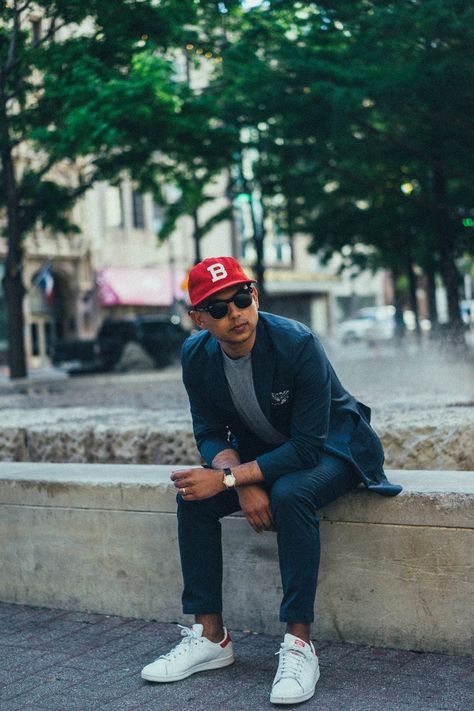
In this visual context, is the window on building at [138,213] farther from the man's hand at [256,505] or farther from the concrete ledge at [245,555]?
the man's hand at [256,505]

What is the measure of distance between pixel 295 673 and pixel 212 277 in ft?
4.59

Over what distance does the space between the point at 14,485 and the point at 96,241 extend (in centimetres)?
3753

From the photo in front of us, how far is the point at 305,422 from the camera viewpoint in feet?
12.0

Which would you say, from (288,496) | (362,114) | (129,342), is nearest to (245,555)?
(288,496)

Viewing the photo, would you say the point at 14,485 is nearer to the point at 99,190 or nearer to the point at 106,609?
the point at 106,609

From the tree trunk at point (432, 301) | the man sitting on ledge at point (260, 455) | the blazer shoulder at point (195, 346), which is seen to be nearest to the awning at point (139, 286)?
the tree trunk at point (432, 301)

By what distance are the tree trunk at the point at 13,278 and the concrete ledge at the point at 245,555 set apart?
15.2 meters

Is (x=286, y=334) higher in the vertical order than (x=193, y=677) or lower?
higher

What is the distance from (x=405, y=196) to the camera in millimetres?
18516

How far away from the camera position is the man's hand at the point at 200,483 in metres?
3.72

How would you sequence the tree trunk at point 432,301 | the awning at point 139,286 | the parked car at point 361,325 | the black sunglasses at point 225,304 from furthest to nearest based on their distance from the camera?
the parked car at point 361,325 → the awning at point 139,286 → the tree trunk at point 432,301 → the black sunglasses at point 225,304

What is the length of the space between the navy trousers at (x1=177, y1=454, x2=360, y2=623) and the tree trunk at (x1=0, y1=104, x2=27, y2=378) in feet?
53.1

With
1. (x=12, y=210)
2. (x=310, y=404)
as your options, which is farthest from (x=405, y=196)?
(x=310, y=404)

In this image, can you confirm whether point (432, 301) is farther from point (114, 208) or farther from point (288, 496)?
point (288, 496)
